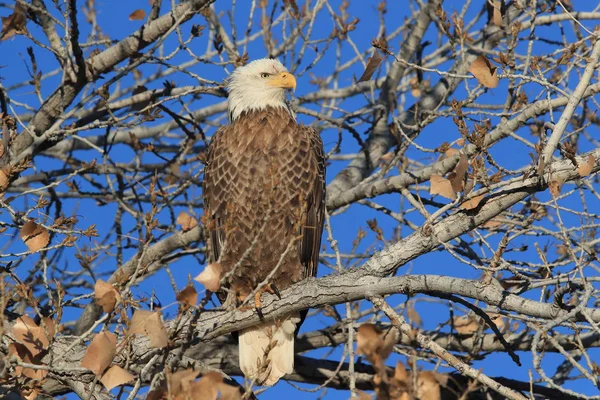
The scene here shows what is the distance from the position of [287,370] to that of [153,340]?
90.7 inches

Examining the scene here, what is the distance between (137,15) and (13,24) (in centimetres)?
76

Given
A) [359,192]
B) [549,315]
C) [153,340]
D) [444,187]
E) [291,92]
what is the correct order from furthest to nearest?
[291,92] < [359,192] < [444,187] < [549,315] < [153,340]

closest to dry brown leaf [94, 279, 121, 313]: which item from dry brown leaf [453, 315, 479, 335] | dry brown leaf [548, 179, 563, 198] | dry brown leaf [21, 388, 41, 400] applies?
dry brown leaf [21, 388, 41, 400]

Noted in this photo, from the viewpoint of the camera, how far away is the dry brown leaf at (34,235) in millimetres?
3867

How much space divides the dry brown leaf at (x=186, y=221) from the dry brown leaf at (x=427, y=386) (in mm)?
2698

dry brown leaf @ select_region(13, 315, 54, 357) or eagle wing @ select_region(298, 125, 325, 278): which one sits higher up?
eagle wing @ select_region(298, 125, 325, 278)

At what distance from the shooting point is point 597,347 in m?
5.44

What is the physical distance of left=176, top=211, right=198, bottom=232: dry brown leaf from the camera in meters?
5.07

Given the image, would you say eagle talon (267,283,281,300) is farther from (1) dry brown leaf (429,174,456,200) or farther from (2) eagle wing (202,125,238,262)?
(1) dry brown leaf (429,174,456,200)

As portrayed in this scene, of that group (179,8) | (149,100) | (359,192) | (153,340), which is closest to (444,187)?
(153,340)

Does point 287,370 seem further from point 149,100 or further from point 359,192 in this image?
point 149,100

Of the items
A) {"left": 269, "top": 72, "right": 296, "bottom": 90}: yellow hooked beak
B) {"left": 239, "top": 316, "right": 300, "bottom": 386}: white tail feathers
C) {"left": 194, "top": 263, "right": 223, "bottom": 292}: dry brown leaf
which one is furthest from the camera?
{"left": 269, "top": 72, "right": 296, "bottom": 90}: yellow hooked beak

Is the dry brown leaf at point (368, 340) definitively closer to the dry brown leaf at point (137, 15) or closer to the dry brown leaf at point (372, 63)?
the dry brown leaf at point (372, 63)

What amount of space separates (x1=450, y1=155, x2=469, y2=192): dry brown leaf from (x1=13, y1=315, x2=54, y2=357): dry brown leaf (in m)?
1.83
